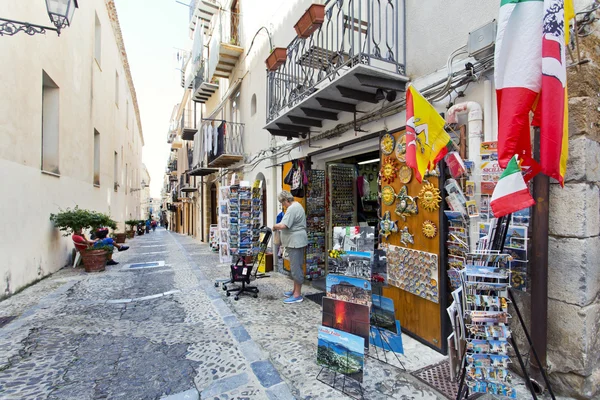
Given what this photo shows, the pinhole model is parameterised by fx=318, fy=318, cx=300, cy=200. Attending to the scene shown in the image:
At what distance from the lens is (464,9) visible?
139 inches

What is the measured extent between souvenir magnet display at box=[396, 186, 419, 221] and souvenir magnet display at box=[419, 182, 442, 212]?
0.13 metres

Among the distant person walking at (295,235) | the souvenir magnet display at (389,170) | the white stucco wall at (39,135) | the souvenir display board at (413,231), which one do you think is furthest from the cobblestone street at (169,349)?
the souvenir magnet display at (389,170)

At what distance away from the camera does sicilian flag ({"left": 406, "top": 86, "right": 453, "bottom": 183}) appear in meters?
3.12

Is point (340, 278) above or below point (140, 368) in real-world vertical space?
above

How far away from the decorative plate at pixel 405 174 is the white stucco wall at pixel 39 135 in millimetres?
6518

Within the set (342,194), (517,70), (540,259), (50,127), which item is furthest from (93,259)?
(517,70)

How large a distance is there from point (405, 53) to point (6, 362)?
234 inches

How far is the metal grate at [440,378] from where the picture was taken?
2861mm

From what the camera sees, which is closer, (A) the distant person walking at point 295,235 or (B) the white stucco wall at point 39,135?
(A) the distant person walking at point 295,235

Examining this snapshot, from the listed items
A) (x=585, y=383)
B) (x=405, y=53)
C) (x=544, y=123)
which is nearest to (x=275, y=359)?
(x=585, y=383)

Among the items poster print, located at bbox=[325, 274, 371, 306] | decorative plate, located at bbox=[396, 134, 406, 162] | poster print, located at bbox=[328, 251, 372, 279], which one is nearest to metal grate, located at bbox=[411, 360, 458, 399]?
poster print, located at bbox=[325, 274, 371, 306]

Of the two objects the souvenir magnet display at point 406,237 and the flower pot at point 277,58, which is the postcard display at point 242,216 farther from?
the souvenir magnet display at point 406,237

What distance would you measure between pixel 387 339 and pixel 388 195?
1.84 meters

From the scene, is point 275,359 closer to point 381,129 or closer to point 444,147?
point 444,147
